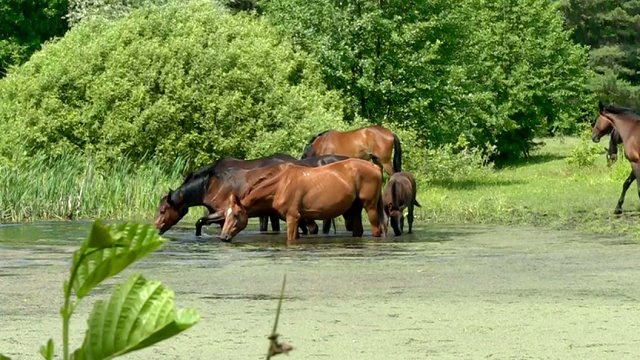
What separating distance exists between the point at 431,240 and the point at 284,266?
3.97m

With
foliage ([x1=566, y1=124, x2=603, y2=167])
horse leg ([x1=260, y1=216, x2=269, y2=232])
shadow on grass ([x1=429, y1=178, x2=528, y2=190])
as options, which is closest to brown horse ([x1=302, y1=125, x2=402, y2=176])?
horse leg ([x1=260, y1=216, x2=269, y2=232])

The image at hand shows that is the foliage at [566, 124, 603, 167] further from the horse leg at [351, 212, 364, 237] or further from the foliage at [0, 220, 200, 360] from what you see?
the foliage at [0, 220, 200, 360]

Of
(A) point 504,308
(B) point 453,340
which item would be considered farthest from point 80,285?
(A) point 504,308

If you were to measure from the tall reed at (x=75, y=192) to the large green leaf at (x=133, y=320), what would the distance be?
19940mm

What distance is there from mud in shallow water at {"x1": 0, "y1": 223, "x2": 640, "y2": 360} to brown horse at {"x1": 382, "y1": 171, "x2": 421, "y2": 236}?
337 mm

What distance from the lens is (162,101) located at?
84.9 ft

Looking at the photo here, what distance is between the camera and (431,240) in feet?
54.3

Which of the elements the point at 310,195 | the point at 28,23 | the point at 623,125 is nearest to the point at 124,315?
the point at 310,195

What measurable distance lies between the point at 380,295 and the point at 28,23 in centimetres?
4261

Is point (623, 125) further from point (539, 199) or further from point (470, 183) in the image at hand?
point (470, 183)

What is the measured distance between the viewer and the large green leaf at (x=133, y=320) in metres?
1.26

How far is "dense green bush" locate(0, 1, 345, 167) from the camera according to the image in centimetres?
2586

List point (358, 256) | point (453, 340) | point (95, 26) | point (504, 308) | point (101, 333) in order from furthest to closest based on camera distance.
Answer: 1. point (95, 26)
2. point (358, 256)
3. point (504, 308)
4. point (453, 340)
5. point (101, 333)

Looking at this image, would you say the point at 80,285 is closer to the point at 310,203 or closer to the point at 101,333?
the point at 101,333
